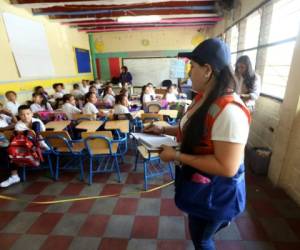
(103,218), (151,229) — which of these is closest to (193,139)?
(151,229)

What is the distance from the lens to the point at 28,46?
505cm

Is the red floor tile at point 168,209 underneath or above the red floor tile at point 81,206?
above

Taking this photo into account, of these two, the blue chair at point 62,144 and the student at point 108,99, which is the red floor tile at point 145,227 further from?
the student at point 108,99

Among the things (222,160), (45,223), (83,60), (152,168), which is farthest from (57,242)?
(83,60)

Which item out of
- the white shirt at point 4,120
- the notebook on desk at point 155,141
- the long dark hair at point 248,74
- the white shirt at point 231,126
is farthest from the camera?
the white shirt at point 4,120

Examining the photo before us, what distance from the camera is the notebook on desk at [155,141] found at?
1055mm

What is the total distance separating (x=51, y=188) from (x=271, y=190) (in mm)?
2753

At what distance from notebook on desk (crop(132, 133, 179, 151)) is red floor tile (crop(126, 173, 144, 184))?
1.54 m

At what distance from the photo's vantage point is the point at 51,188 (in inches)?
103

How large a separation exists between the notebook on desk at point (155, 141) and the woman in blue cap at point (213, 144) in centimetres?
9

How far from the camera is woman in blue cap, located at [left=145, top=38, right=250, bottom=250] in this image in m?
0.76

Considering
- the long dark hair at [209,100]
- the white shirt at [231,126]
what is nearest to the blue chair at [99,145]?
the long dark hair at [209,100]

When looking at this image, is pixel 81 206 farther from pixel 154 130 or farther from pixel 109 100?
pixel 109 100

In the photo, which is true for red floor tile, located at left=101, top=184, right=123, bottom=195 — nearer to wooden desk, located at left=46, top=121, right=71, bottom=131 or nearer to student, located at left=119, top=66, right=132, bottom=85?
wooden desk, located at left=46, top=121, right=71, bottom=131
